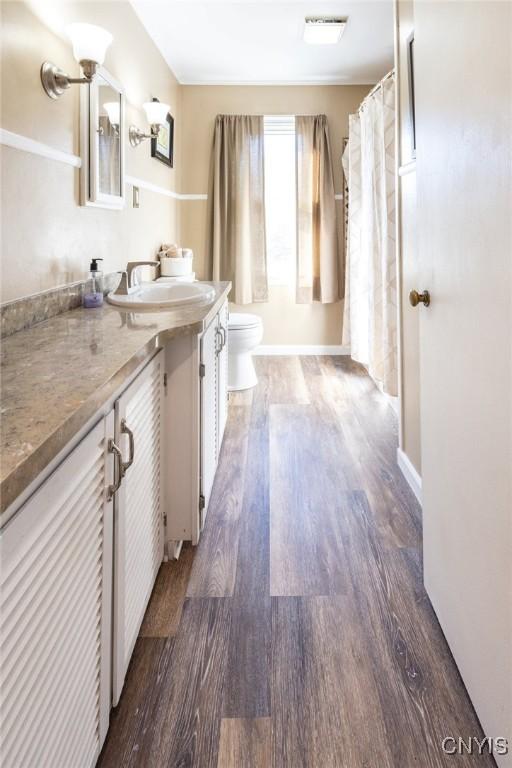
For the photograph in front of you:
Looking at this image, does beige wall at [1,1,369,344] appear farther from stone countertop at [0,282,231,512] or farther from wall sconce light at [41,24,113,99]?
stone countertop at [0,282,231,512]

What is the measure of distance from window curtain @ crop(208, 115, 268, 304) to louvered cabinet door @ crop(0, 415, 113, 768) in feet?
12.0

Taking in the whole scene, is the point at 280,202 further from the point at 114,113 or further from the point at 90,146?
the point at 90,146

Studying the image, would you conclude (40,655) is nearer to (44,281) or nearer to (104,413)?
(104,413)

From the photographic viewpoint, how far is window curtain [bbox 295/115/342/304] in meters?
4.38

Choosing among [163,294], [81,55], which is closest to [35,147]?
[81,55]

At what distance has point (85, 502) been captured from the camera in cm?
91

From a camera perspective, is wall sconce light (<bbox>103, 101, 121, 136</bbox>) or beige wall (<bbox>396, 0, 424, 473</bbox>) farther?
wall sconce light (<bbox>103, 101, 121, 136</bbox>)

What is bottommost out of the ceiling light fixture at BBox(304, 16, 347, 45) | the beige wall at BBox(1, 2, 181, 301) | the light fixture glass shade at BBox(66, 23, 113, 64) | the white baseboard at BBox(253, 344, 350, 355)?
the white baseboard at BBox(253, 344, 350, 355)

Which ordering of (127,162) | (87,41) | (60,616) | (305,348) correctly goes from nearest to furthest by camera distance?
1. (60,616)
2. (87,41)
3. (127,162)
4. (305,348)

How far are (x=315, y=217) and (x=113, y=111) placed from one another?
249 centimetres

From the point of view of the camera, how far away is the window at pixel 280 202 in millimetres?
4559

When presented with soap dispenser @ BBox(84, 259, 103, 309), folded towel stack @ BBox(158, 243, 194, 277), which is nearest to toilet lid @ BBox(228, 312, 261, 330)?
folded towel stack @ BBox(158, 243, 194, 277)

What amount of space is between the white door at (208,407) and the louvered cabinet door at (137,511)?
24 centimetres

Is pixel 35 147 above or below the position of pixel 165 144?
below
